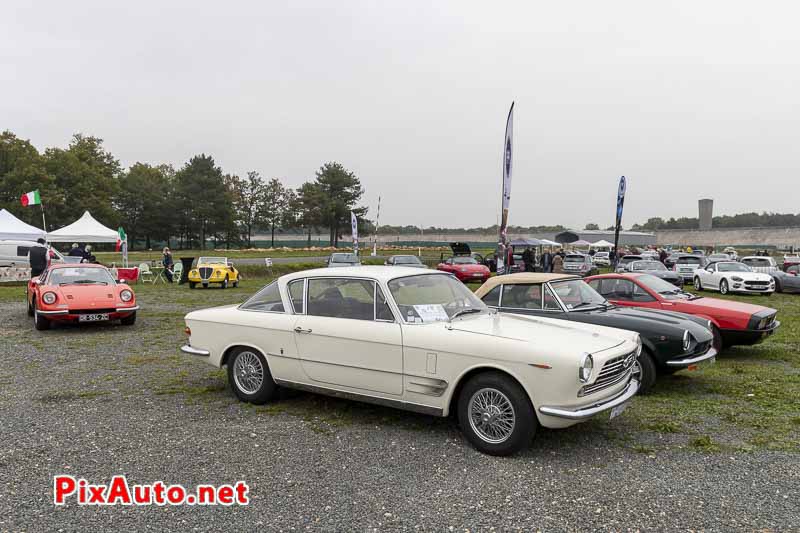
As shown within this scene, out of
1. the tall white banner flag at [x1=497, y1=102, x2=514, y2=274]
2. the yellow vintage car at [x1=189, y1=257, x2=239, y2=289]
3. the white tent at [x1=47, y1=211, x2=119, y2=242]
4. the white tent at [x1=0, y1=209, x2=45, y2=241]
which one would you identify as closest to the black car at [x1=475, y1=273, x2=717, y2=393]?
the tall white banner flag at [x1=497, y1=102, x2=514, y2=274]

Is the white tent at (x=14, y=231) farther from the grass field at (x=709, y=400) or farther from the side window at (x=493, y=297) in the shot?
the side window at (x=493, y=297)

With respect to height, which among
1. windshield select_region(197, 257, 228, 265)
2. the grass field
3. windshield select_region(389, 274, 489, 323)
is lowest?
the grass field

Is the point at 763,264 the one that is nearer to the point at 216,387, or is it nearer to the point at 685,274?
the point at 685,274

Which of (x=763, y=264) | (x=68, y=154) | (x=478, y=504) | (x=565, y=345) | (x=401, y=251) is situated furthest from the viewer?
(x=401, y=251)

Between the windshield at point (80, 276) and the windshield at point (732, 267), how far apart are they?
20718mm

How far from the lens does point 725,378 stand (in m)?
7.16

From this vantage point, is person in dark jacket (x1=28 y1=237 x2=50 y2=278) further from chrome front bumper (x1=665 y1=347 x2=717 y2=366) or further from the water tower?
the water tower

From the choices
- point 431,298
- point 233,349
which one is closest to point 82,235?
point 233,349

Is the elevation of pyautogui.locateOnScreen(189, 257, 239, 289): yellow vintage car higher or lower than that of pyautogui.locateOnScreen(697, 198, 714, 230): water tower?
lower

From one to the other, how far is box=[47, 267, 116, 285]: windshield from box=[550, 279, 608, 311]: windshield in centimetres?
940

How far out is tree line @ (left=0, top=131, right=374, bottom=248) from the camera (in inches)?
2142

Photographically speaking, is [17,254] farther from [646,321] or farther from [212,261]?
[646,321]

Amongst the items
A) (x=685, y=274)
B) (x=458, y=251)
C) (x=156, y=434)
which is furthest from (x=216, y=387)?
(x=458, y=251)

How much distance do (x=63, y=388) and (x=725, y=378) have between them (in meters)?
8.50
